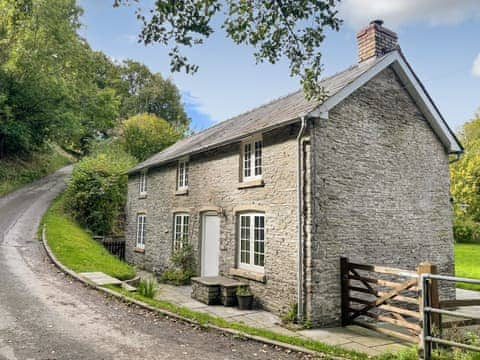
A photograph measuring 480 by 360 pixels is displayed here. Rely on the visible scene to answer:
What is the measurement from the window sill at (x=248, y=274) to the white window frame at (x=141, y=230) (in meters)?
8.25

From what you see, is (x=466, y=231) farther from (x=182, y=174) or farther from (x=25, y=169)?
(x=25, y=169)

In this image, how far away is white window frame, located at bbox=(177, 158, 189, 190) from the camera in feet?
49.2

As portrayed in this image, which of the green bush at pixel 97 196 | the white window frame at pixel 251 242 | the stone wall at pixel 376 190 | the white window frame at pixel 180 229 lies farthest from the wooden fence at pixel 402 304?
the green bush at pixel 97 196

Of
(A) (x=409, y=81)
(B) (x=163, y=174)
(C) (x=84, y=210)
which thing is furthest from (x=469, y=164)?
(C) (x=84, y=210)

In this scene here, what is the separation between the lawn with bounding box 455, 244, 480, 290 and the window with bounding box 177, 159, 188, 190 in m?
12.4

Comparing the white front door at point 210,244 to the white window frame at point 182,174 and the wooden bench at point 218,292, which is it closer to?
the wooden bench at point 218,292

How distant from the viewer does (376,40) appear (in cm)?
1105

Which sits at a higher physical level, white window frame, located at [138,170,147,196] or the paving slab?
white window frame, located at [138,170,147,196]

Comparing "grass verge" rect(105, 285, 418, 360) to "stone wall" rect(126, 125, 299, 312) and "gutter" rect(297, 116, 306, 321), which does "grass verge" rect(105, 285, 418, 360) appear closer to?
"gutter" rect(297, 116, 306, 321)

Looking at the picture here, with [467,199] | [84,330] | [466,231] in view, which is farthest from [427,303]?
[467,199]

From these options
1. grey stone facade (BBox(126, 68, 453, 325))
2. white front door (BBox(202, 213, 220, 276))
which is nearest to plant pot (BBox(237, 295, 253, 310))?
grey stone facade (BBox(126, 68, 453, 325))

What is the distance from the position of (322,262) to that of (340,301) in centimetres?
114

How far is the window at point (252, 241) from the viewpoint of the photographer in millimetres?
10383

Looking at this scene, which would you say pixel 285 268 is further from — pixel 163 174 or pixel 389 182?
pixel 163 174
